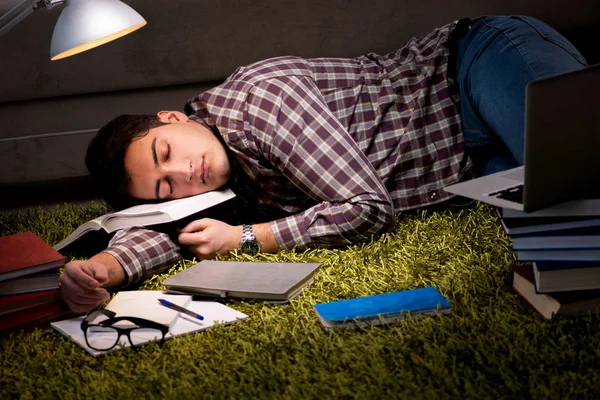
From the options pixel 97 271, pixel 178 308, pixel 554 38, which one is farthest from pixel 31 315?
pixel 554 38

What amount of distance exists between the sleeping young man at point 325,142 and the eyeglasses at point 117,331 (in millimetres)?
117

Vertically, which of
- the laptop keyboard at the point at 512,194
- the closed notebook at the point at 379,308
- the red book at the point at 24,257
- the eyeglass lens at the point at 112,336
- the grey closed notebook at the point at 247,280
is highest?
the laptop keyboard at the point at 512,194

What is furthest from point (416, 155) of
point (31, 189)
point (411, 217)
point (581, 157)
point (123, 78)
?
point (31, 189)

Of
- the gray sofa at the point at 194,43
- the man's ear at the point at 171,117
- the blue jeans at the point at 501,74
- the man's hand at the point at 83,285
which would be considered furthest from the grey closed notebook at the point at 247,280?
the gray sofa at the point at 194,43

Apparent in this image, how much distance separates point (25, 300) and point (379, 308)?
642mm

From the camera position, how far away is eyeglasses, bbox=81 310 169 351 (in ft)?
3.69

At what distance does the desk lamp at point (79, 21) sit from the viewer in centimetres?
127

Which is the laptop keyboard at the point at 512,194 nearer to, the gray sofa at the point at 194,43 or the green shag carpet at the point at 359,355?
the green shag carpet at the point at 359,355

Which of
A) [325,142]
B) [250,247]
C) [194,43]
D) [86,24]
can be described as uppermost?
[86,24]

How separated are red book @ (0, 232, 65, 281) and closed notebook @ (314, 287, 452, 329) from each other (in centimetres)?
51

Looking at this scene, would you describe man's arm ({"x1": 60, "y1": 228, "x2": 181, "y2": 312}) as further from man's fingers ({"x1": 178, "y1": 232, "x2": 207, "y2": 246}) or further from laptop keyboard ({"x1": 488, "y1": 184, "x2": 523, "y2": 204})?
laptop keyboard ({"x1": 488, "y1": 184, "x2": 523, "y2": 204})

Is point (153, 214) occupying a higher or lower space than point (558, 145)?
lower

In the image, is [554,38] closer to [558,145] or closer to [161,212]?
[558,145]

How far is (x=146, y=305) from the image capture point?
1269mm
